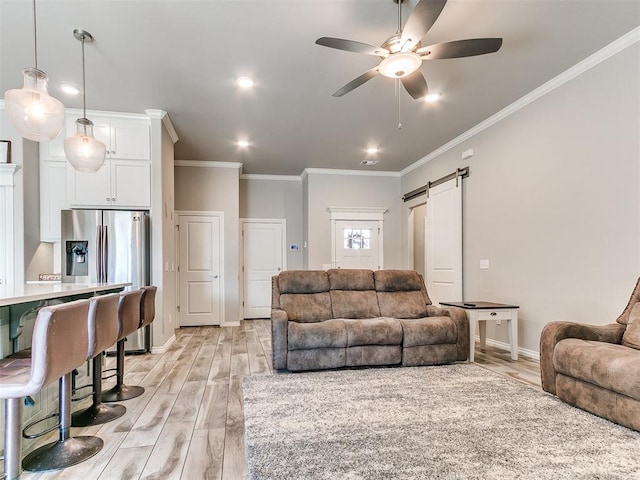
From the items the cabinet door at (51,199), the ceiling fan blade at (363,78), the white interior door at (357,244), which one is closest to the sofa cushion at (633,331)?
the ceiling fan blade at (363,78)

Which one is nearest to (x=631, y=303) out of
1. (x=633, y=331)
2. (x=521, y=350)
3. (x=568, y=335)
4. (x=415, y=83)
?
(x=633, y=331)

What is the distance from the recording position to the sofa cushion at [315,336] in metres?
3.51

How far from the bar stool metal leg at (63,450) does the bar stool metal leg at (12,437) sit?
0.18 m

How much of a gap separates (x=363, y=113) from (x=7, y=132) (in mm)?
4004

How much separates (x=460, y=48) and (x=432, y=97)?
1686mm

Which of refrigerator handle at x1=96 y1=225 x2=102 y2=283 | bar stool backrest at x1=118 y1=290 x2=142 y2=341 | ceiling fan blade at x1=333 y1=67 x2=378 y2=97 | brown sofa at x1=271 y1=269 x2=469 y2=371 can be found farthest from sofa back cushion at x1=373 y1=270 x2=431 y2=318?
refrigerator handle at x1=96 y1=225 x2=102 y2=283

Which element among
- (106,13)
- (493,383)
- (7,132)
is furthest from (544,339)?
(7,132)

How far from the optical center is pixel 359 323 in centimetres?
366

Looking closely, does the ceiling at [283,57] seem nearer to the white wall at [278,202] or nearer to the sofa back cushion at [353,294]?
the sofa back cushion at [353,294]

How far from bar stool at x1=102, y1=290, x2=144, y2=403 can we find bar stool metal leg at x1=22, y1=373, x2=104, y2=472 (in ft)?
1.80

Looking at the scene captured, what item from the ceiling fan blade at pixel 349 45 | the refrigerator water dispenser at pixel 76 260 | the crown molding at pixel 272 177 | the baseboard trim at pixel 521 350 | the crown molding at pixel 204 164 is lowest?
the baseboard trim at pixel 521 350

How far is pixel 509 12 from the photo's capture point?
8.68 ft

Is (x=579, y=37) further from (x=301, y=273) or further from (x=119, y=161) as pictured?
(x=119, y=161)

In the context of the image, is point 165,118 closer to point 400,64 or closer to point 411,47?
point 400,64
